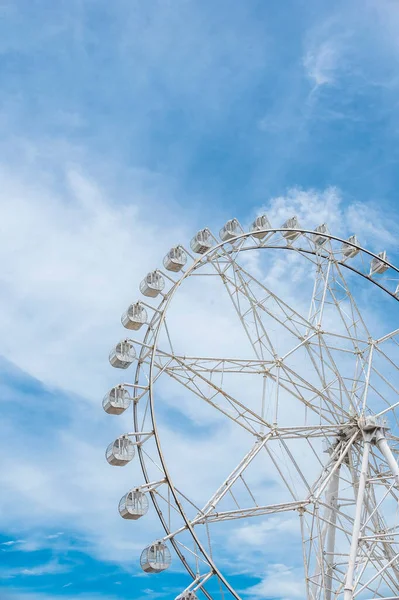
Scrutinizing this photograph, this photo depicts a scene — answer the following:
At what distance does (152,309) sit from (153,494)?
22.2 ft

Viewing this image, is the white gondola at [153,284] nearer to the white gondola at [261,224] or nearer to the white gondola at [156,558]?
the white gondola at [261,224]

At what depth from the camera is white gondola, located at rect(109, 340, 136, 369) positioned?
105 ft

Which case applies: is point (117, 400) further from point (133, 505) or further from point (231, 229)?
point (231, 229)

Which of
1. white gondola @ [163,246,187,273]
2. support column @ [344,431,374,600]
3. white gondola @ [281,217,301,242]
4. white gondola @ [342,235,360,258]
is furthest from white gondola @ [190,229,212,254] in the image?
support column @ [344,431,374,600]

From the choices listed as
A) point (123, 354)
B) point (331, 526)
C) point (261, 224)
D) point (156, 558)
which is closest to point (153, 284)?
point (123, 354)

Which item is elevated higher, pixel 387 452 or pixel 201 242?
pixel 201 242

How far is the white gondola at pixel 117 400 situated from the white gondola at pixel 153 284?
4403mm

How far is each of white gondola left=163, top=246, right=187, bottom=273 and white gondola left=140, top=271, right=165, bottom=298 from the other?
3.52 feet

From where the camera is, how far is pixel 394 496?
111 ft

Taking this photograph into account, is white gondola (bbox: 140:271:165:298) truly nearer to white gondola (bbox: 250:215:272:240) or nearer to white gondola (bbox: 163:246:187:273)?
white gondola (bbox: 163:246:187:273)

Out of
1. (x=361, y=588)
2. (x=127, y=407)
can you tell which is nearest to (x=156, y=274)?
(x=127, y=407)

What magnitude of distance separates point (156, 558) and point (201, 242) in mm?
13007

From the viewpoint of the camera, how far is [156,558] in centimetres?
2794

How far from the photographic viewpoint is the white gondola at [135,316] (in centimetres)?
3231
